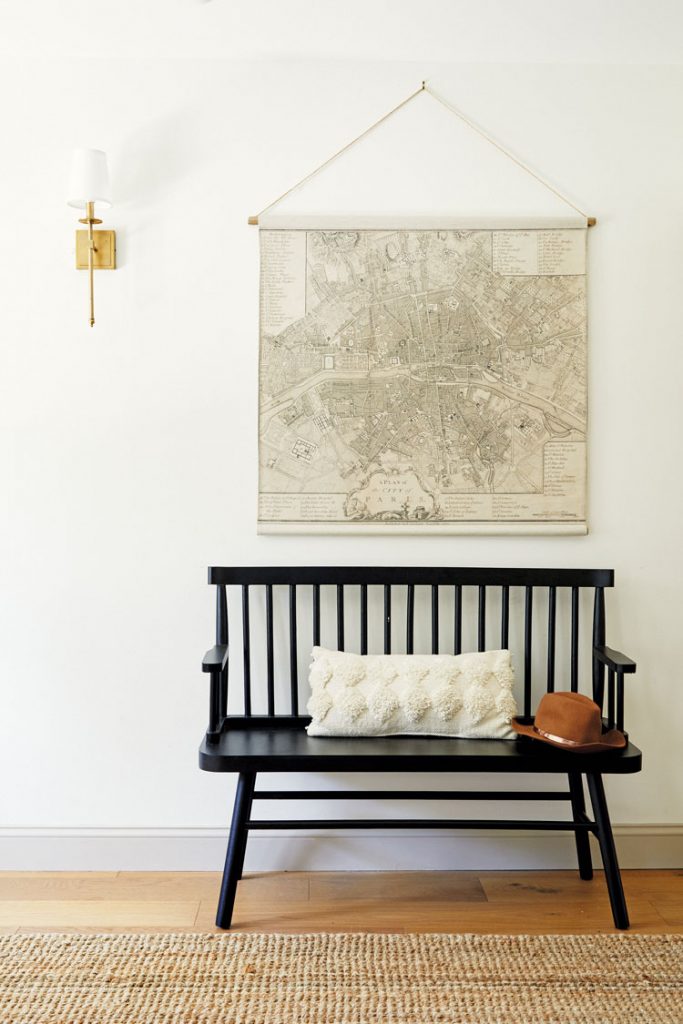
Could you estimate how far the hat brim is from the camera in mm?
2082

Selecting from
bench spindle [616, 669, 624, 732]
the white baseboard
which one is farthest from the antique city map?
the white baseboard

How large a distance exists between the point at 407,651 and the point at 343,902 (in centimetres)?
70

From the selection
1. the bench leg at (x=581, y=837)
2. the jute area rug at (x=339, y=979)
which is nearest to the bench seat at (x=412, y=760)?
the bench leg at (x=581, y=837)

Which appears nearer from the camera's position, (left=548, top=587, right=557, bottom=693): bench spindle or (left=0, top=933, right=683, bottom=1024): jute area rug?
(left=0, top=933, right=683, bottom=1024): jute area rug

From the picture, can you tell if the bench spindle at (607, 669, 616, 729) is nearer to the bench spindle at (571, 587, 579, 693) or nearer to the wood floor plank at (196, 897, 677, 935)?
the bench spindle at (571, 587, 579, 693)

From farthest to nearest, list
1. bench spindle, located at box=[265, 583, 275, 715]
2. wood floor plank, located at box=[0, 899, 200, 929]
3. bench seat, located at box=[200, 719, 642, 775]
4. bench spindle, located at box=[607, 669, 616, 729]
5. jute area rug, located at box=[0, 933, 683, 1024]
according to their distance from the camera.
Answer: bench spindle, located at box=[265, 583, 275, 715], bench spindle, located at box=[607, 669, 616, 729], wood floor plank, located at box=[0, 899, 200, 929], bench seat, located at box=[200, 719, 642, 775], jute area rug, located at box=[0, 933, 683, 1024]

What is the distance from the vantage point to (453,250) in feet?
8.10

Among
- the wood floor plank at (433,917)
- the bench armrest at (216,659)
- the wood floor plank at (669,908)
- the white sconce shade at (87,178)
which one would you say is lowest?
the wood floor plank at (669,908)

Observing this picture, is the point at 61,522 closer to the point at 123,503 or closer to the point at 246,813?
the point at 123,503

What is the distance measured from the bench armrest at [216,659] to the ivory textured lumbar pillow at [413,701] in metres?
0.26

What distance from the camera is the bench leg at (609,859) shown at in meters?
2.11

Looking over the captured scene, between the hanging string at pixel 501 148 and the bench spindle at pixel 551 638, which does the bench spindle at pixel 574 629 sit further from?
the hanging string at pixel 501 148

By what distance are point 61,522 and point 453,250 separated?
1.42 meters

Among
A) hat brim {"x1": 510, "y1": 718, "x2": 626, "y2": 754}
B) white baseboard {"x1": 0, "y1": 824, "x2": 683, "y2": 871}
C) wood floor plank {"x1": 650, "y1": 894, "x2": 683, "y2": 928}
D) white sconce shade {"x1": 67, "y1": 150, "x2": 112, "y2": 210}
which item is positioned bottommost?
wood floor plank {"x1": 650, "y1": 894, "x2": 683, "y2": 928}
